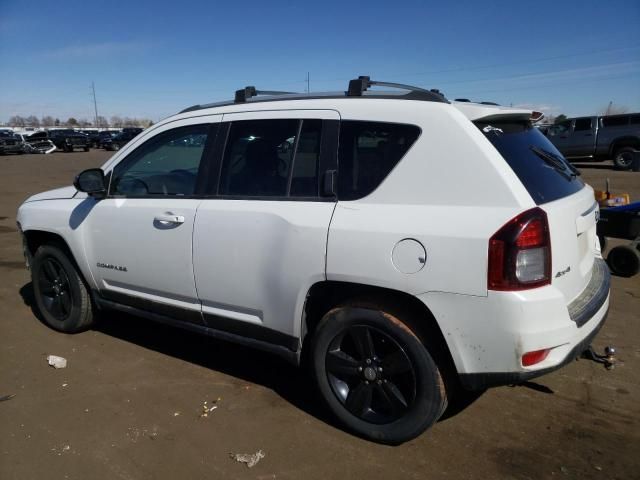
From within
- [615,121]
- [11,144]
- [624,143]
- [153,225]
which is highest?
[615,121]

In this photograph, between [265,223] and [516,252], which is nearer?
[516,252]

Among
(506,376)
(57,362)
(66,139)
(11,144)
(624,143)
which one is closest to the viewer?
(506,376)

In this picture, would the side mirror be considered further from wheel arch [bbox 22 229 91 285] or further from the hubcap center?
the hubcap center

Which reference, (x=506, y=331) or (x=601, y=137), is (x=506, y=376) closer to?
(x=506, y=331)

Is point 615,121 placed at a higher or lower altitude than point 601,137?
higher

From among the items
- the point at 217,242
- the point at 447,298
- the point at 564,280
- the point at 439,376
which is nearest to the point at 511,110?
the point at 564,280

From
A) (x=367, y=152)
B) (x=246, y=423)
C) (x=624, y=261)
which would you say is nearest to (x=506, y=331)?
(x=367, y=152)

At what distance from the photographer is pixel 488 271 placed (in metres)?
2.39

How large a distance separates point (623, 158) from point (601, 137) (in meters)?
1.18

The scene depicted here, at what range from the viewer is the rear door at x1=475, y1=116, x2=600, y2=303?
2.54 m

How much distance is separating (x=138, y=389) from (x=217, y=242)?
1.23 m

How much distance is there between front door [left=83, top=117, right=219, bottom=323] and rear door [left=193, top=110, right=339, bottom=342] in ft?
0.50

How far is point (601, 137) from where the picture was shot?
20.0 m

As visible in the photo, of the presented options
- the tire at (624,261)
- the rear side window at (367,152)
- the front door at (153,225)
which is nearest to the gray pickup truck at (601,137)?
the tire at (624,261)
